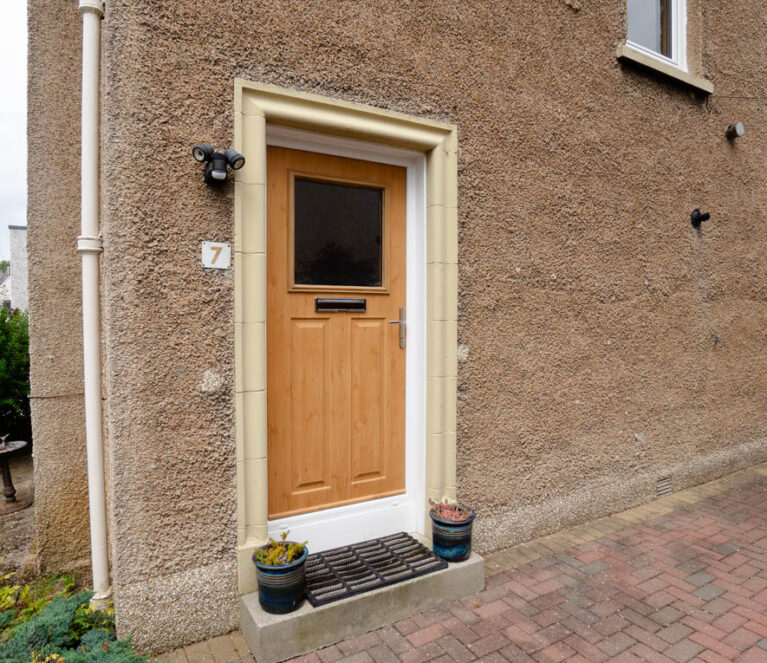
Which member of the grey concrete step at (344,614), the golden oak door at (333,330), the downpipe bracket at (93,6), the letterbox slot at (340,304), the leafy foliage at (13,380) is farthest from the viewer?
the leafy foliage at (13,380)

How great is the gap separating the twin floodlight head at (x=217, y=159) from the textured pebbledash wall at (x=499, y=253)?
12 centimetres

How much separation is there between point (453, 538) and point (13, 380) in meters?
5.59

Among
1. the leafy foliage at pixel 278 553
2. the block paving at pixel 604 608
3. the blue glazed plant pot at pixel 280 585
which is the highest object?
the leafy foliage at pixel 278 553

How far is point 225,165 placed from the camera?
247 cm

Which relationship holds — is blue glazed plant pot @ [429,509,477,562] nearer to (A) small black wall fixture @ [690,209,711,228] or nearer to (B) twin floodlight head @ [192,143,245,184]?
(B) twin floodlight head @ [192,143,245,184]

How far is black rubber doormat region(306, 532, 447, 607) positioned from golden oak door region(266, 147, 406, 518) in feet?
0.99

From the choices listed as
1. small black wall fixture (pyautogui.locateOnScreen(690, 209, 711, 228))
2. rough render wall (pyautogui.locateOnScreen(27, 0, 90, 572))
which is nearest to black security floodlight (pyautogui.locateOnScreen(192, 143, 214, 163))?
rough render wall (pyautogui.locateOnScreen(27, 0, 90, 572))

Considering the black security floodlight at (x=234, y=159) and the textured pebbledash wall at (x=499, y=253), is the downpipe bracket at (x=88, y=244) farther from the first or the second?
the black security floodlight at (x=234, y=159)

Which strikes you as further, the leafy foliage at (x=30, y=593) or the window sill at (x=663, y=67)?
the window sill at (x=663, y=67)

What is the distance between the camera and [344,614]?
101 inches

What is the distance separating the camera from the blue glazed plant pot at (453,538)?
2.95m

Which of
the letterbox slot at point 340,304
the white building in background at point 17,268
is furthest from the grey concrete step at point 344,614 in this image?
the white building in background at point 17,268

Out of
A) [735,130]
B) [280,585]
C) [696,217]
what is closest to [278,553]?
[280,585]

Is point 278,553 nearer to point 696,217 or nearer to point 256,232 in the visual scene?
point 256,232
